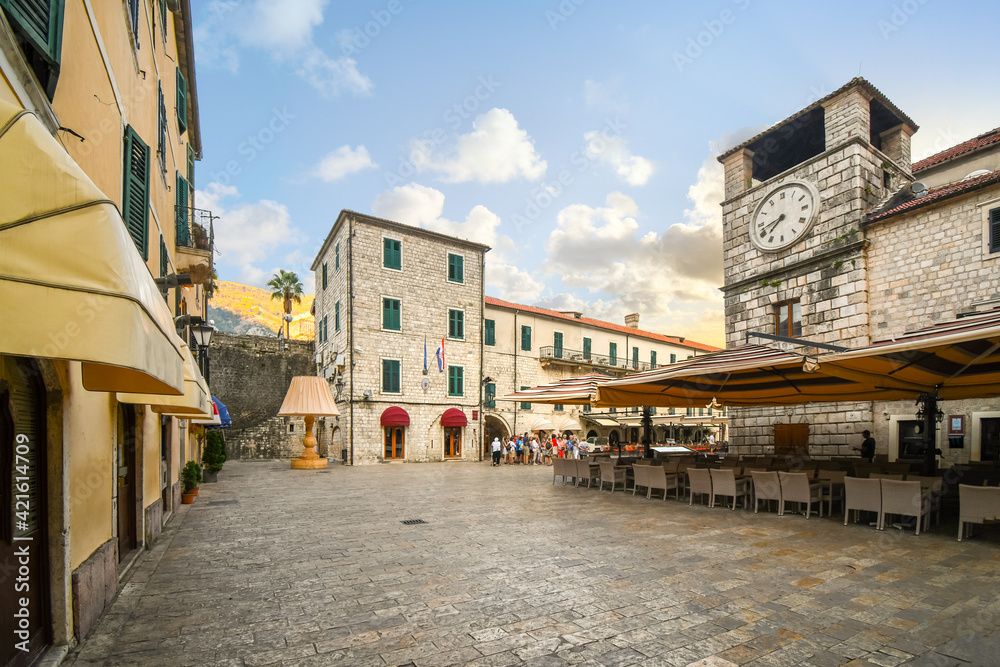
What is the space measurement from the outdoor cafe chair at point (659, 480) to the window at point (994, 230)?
7.94 meters

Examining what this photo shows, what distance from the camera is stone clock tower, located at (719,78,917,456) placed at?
42.4 feet

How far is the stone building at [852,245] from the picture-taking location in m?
11.1

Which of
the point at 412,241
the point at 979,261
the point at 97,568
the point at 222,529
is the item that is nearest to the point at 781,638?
the point at 97,568

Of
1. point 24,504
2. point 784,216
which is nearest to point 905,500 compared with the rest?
point 24,504

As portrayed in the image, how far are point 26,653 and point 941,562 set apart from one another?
7.98 m

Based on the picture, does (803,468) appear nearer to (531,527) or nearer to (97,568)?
(531,527)

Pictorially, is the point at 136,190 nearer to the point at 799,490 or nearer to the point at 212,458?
the point at 799,490

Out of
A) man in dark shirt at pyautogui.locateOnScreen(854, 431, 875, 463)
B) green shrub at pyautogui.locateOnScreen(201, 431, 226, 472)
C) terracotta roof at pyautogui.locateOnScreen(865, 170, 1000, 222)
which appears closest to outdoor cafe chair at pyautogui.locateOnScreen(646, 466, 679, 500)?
man in dark shirt at pyautogui.locateOnScreen(854, 431, 875, 463)

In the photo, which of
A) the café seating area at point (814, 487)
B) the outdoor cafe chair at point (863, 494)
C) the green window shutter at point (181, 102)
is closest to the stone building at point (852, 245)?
the café seating area at point (814, 487)

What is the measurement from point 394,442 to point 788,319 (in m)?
16.7

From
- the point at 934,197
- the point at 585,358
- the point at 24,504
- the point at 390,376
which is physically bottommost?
the point at 390,376

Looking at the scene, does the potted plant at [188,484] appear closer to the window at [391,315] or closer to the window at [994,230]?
the window at [391,315]

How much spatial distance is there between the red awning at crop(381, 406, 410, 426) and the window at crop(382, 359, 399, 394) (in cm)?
84

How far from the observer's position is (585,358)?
32.8 metres
